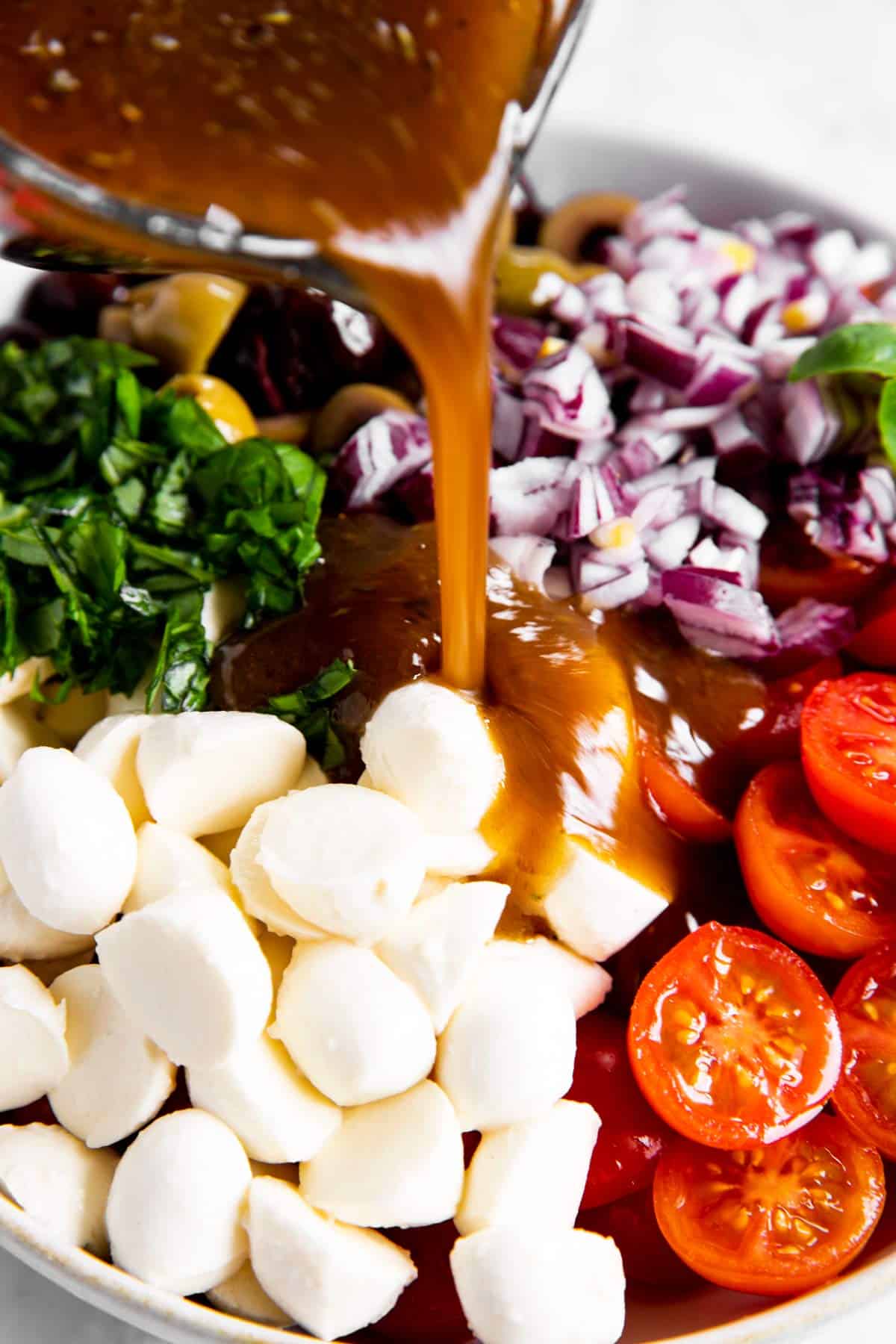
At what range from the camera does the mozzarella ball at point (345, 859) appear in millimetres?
1375

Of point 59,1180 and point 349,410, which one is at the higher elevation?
point 349,410

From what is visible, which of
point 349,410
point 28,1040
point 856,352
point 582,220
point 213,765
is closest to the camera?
point 28,1040

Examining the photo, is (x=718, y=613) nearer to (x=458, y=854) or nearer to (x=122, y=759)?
(x=458, y=854)

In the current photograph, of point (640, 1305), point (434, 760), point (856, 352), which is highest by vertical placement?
point (856, 352)

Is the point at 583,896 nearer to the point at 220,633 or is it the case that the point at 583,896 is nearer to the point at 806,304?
the point at 220,633

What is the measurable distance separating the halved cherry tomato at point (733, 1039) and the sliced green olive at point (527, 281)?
A: 1108mm

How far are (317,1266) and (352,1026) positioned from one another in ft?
0.73

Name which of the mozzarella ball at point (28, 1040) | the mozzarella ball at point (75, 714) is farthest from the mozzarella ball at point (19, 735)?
the mozzarella ball at point (28, 1040)

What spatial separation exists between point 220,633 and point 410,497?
0.35 meters

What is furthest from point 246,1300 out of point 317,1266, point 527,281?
point 527,281

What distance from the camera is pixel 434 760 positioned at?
1.48 meters

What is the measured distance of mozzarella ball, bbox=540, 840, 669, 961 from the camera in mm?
1514

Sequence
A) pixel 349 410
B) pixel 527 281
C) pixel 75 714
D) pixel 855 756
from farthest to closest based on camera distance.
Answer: pixel 527 281 < pixel 349 410 < pixel 75 714 < pixel 855 756

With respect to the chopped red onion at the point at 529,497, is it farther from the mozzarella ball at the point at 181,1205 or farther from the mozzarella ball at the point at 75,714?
the mozzarella ball at the point at 181,1205
